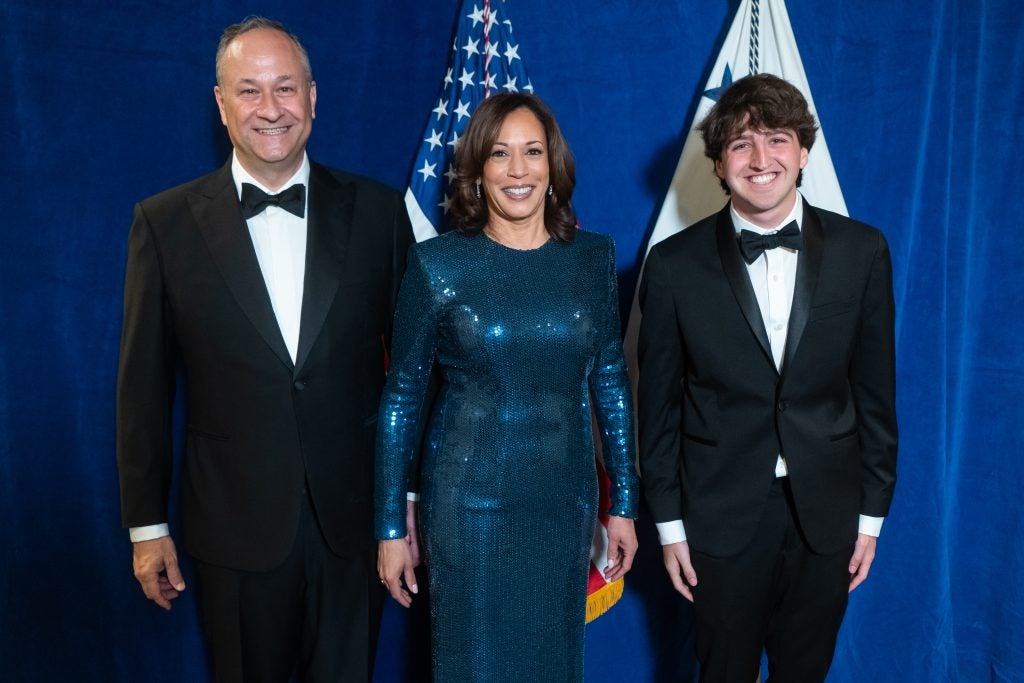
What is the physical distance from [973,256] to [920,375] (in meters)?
0.43

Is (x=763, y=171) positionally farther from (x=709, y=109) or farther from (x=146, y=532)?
(x=146, y=532)

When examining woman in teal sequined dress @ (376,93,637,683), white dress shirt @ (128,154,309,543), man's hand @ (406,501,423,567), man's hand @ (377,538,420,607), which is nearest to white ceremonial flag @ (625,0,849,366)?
woman in teal sequined dress @ (376,93,637,683)

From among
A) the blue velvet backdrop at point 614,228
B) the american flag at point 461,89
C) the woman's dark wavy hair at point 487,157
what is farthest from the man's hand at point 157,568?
the american flag at point 461,89

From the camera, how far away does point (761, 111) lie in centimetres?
213

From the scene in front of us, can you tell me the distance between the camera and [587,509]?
2102 millimetres

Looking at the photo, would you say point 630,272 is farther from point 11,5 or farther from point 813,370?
point 11,5

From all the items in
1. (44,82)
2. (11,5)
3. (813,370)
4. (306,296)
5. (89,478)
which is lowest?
(89,478)

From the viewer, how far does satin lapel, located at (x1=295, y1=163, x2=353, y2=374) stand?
6.52 feet

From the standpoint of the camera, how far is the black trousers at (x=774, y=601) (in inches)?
84.8

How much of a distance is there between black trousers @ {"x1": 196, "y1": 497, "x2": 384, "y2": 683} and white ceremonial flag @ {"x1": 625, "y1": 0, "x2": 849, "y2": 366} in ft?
3.60

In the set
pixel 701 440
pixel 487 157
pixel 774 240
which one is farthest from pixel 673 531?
pixel 487 157

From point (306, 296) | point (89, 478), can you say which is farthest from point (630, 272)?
point (89, 478)

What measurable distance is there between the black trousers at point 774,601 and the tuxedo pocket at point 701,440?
18 centimetres

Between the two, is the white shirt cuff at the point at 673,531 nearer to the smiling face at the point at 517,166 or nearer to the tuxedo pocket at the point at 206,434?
the smiling face at the point at 517,166
